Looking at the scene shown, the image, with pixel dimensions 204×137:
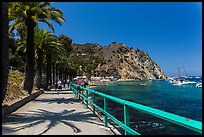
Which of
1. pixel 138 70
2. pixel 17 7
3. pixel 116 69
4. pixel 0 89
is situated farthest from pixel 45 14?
pixel 138 70

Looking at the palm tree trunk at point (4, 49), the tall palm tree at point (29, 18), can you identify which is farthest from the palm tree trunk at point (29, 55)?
the palm tree trunk at point (4, 49)

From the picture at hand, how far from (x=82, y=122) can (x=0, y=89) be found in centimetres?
285

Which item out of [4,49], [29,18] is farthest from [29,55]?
[4,49]

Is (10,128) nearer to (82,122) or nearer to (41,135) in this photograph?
(41,135)

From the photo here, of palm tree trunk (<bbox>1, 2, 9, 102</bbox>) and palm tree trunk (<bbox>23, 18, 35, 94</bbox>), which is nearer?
palm tree trunk (<bbox>1, 2, 9, 102</bbox>)

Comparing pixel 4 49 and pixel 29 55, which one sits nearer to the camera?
pixel 4 49

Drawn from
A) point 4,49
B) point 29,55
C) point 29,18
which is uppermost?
point 29,18

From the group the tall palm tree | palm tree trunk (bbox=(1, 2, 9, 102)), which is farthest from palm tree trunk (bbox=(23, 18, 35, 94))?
palm tree trunk (bbox=(1, 2, 9, 102))

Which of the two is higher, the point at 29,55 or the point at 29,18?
the point at 29,18

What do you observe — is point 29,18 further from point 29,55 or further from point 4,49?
point 4,49

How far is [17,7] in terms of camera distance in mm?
19891

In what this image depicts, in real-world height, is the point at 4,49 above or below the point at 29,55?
below

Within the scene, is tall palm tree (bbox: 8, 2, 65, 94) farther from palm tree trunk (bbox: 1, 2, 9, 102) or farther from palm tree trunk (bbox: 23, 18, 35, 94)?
palm tree trunk (bbox: 1, 2, 9, 102)

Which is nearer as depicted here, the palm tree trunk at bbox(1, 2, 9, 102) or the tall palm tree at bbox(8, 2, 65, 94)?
the palm tree trunk at bbox(1, 2, 9, 102)
